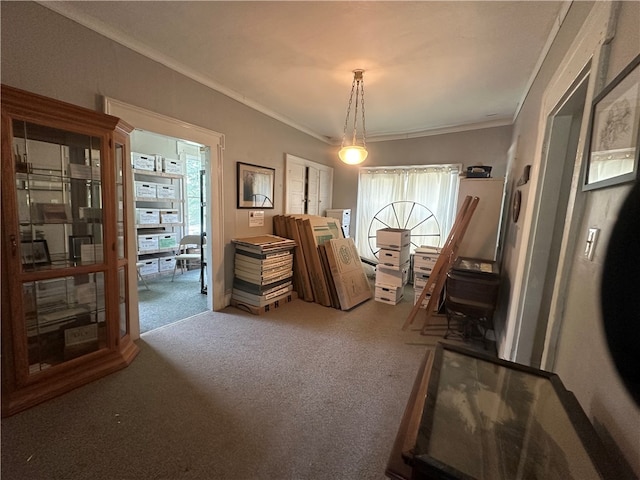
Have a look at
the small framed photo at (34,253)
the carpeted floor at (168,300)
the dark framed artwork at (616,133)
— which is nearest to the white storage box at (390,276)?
the carpeted floor at (168,300)

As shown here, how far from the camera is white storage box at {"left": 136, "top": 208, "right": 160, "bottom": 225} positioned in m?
4.74

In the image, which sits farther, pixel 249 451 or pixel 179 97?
pixel 179 97

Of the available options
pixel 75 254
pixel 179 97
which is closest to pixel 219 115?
pixel 179 97

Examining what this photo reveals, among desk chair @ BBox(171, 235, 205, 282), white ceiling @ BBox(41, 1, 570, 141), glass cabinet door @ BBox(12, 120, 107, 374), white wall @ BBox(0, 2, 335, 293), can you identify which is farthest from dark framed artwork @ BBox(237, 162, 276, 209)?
glass cabinet door @ BBox(12, 120, 107, 374)

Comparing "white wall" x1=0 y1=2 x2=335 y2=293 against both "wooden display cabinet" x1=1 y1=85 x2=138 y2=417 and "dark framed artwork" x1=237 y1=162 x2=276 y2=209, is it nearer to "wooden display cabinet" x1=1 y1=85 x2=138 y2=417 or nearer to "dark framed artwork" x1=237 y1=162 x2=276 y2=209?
"dark framed artwork" x1=237 y1=162 x2=276 y2=209

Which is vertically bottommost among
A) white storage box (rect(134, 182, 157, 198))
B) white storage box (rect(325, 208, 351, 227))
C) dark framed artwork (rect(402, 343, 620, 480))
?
dark framed artwork (rect(402, 343, 620, 480))

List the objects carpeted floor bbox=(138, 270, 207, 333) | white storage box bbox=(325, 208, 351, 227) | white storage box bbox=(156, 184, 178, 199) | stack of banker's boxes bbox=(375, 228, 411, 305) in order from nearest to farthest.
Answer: carpeted floor bbox=(138, 270, 207, 333), stack of banker's boxes bbox=(375, 228, 411, 305), white storage box bbox=(156, 184, 178, 199), white storage box bbox=(325, 208, 351, 227)

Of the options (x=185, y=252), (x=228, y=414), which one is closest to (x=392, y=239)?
(x=228, y=414)

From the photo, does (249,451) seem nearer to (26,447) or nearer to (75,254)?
(26,447)

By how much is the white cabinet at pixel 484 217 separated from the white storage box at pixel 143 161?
201 inches

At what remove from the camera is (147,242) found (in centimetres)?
486

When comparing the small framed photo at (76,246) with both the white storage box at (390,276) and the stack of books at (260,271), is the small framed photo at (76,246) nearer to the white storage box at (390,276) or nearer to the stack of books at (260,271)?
the stack of books at (260,271)

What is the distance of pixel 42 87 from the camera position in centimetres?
188

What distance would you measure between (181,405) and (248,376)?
50cm
